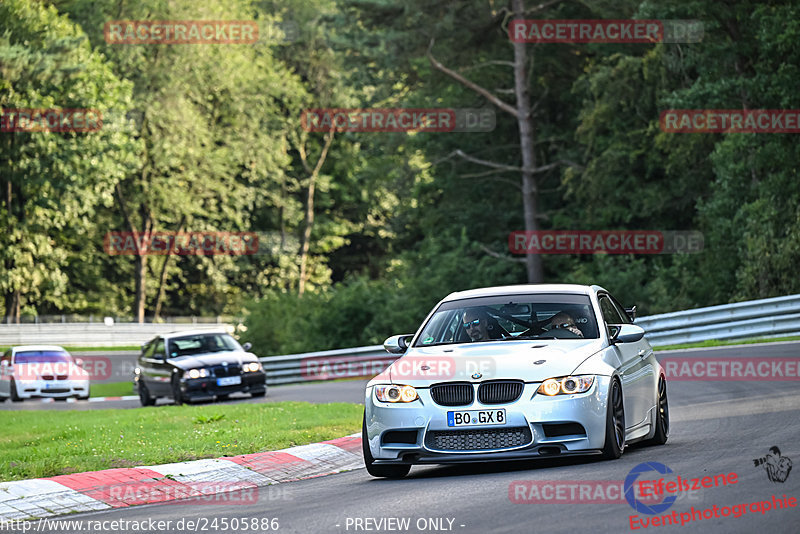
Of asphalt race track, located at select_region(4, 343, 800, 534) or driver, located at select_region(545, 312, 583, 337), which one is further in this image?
driver, located at select_region(545, 312, 583, 337)

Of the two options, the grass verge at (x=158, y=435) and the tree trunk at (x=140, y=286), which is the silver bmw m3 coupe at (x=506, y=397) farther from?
the tree trunk at (x=140, y=286)

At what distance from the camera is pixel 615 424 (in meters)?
10.3

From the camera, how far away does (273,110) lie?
75.1 meters

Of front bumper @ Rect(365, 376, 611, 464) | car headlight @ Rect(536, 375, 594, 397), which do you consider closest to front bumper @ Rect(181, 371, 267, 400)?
front bumper @ Rect(365, 376, 611, 464)

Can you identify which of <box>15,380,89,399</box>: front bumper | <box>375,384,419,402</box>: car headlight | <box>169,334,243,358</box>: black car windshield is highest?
<box>375,384,419,402</box>: car headlight

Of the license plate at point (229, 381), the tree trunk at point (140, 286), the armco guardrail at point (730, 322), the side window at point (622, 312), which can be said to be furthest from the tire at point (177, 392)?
the tree trunk at point (140, 286)

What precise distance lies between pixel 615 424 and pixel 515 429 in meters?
0.98

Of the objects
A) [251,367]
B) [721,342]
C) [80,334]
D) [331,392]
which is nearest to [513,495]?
[331,392]

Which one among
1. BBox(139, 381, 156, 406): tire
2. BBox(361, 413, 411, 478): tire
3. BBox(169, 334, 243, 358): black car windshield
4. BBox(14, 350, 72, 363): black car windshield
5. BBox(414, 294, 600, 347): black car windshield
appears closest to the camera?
BBox(361, 413, 411, 478): tire

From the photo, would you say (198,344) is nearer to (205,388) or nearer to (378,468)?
(205,388)

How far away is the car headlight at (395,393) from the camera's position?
1008 cm

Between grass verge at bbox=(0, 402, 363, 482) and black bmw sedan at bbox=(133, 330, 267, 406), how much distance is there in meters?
3.06

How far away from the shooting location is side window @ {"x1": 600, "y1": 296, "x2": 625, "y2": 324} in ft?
38.9

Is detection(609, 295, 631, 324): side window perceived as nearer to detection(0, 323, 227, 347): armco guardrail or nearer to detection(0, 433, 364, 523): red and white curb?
detection(0, 433, 364, 523): red and white curb
